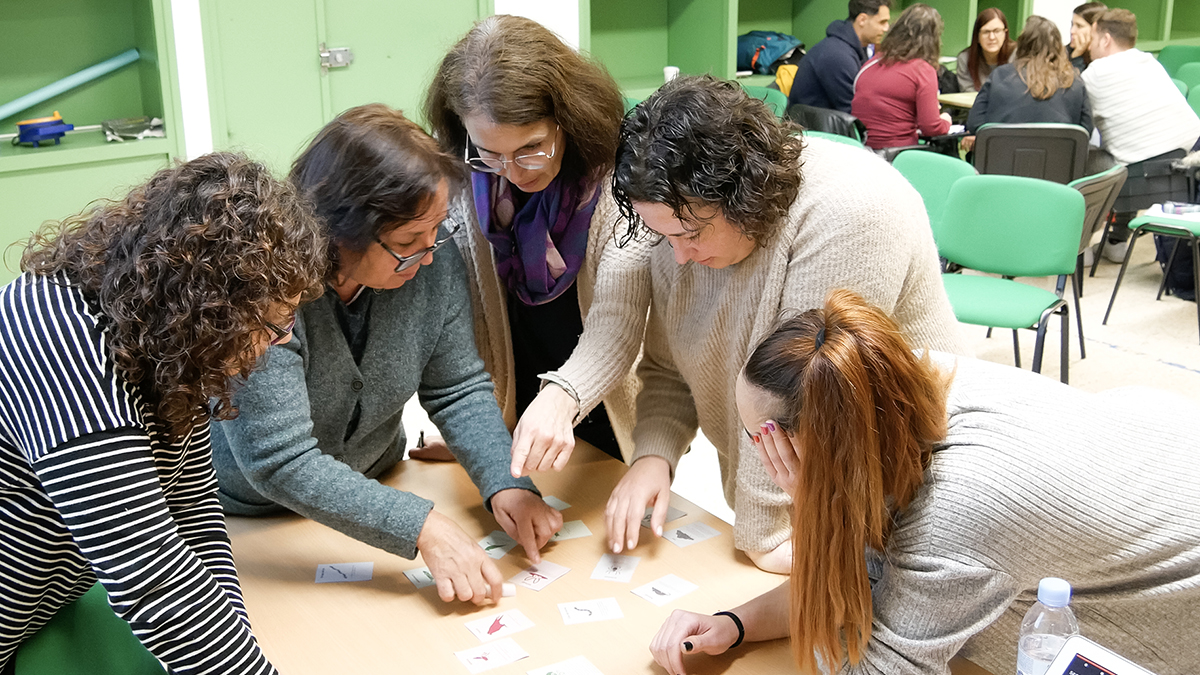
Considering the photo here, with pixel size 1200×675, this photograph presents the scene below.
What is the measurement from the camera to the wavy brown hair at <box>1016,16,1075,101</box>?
224 inches

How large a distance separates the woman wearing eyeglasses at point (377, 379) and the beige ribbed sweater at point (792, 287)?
0.79ft

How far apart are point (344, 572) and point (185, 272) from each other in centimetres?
74

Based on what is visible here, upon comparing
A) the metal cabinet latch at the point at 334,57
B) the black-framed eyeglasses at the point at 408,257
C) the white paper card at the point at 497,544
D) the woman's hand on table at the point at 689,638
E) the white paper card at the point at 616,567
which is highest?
the metal cabinet latch at the point at 334,57

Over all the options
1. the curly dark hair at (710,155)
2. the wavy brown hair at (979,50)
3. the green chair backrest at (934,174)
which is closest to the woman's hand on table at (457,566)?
the curly dark hair at (710,155)

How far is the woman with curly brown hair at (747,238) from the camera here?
1456 mm

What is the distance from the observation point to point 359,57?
497cm

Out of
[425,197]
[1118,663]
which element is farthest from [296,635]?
[1118,663]

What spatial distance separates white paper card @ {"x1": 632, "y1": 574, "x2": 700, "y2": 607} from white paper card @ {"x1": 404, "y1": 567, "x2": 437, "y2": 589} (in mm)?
331

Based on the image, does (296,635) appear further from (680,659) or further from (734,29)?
→ (734,29)

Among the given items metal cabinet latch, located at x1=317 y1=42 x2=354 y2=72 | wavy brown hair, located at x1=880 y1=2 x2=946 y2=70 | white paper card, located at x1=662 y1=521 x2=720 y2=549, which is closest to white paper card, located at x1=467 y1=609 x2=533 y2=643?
white paper card, located at x1=662 y1=521 x2=720 y2=549

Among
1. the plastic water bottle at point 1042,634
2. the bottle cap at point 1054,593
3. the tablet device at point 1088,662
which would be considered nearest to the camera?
the tablet device at point 1088,662

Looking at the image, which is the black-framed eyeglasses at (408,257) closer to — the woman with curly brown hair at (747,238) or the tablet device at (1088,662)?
the woman with curly brown hair at (747,238)

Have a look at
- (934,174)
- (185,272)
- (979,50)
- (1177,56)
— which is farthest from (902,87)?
(185,272)

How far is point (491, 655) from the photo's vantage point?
4.66 ft
